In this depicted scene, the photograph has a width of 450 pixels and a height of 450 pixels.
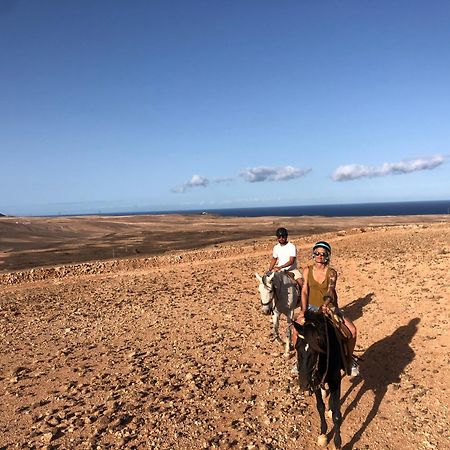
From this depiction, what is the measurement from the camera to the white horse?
1068 cm

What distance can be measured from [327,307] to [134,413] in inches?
181

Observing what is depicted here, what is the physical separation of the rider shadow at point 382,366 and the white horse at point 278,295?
7.35 feet

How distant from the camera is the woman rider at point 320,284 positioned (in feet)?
25.3

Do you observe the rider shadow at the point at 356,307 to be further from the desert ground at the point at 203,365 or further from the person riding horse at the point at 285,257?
the person riding horse at the point at 285,257

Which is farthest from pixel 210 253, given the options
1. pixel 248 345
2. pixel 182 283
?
pixel 248 345

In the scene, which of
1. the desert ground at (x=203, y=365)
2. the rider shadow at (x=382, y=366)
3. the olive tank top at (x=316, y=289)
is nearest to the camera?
the desert ground at (x=203, y=365)

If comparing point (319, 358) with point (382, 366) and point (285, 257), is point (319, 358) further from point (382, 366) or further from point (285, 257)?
point (285, 257)

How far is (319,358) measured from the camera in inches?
258

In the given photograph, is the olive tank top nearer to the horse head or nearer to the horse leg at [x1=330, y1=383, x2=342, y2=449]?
the horse leg at [x1=330, y1=383, x2=342, y2=449]

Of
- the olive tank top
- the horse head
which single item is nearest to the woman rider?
the olive tank top

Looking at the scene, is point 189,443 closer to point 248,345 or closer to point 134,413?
point 134,413

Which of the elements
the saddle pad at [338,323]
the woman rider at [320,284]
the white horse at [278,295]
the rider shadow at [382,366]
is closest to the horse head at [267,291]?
the white horse at [278,295]

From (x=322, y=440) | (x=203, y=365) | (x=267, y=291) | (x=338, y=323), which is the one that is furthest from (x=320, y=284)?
(x=203, y=365)

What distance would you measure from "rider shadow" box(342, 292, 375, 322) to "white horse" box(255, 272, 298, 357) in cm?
387
